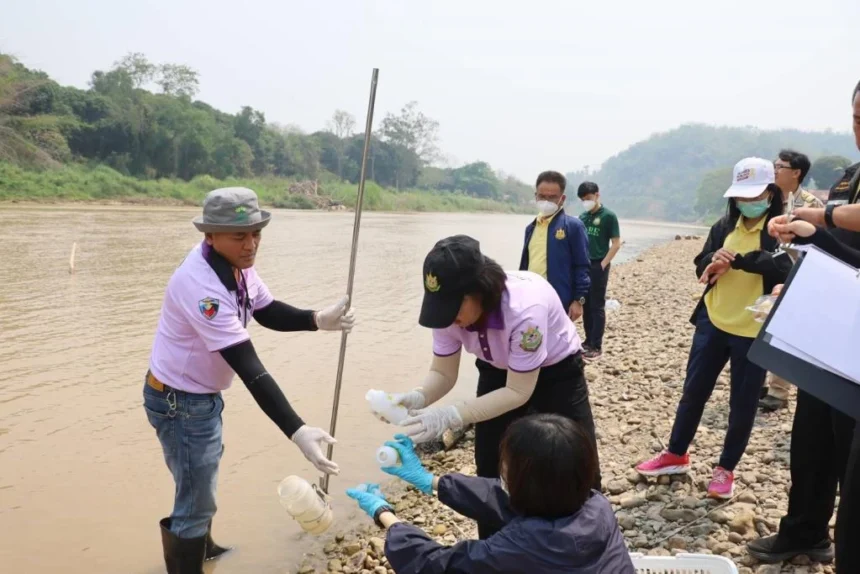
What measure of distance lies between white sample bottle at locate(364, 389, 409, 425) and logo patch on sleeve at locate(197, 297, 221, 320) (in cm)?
63

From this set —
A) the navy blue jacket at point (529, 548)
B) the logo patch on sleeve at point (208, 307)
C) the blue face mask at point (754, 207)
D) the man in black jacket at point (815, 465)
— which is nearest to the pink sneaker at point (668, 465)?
the man in black jacket at point (815, 465)

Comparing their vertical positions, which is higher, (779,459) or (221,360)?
(221,360)

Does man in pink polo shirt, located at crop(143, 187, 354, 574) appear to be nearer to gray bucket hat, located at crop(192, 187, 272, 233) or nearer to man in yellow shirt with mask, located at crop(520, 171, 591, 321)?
gray bucket hat, located at crop(192, 187, 272, 233)

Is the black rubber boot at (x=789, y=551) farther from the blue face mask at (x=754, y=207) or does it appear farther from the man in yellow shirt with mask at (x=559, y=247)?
the man in yellow shirt with mask at (x=559, y=247)

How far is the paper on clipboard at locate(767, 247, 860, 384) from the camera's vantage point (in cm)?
173

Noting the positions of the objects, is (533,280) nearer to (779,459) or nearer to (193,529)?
(193,529)

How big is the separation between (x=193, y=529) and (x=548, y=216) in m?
3.52

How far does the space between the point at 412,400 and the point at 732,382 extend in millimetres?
1818

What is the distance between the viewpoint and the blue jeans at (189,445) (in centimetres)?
246

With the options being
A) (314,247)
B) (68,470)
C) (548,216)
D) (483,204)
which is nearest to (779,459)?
(548,216)

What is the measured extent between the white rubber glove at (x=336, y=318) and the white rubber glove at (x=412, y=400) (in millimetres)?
560

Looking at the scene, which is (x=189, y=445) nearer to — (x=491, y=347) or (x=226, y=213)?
(x=226, y=213)

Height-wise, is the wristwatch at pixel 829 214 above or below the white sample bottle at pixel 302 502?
above

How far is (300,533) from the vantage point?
380 cm
